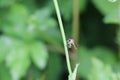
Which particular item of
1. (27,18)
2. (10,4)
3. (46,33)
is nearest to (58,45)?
(46,33)

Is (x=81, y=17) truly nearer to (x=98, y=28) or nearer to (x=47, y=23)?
(x=98, y=28)

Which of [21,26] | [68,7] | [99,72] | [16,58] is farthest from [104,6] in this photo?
[99,72]

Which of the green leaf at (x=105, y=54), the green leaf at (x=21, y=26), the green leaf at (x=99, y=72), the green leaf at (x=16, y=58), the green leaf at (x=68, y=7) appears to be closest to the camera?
the green leaf at (x=99, y=72)

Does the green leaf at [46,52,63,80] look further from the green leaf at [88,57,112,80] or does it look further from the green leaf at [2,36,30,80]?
the green leaf at [88,57,112,80]

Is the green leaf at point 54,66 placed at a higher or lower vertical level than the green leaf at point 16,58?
lower

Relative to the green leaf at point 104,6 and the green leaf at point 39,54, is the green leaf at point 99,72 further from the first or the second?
the green leaf at point 104,6

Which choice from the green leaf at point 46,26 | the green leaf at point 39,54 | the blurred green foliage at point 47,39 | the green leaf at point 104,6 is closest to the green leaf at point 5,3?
the blurred green foliage at point 47,39

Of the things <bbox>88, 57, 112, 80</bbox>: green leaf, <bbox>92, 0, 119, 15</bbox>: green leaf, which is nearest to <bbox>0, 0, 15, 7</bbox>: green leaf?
<bbox>92, 0, 119, 15</bbox>: green leaf

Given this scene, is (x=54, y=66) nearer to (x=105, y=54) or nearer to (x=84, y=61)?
(x=84, y=61)
